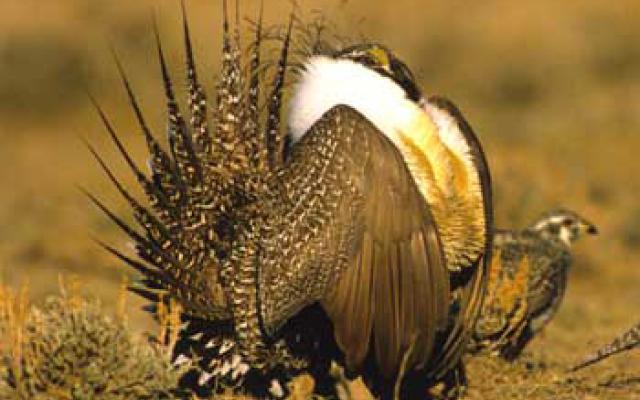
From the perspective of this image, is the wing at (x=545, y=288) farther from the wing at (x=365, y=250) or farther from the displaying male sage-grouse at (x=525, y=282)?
the wing at (x=365, y=250)

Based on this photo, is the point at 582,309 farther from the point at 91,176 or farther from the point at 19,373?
the point at 91,176

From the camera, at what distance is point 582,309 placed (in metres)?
8.22

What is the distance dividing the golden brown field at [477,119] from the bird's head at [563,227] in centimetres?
43

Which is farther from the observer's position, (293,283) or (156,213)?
(156,213)

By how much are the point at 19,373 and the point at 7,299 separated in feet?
0.82

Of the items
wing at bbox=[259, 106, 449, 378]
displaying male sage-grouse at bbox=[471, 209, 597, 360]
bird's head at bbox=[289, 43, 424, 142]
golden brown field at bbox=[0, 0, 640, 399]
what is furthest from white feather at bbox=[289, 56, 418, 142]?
displaying male sage-grouse at bbox=[471, 209, 597, 360]

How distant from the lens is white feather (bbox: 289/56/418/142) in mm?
4418

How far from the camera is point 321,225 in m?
4.36

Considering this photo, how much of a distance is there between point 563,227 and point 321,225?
148 inches

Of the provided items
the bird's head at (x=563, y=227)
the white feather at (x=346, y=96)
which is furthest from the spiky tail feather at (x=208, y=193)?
the bird's head at (x=563, y=227)

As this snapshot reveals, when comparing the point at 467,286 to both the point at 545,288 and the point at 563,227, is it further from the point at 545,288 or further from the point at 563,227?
the point at 563,227

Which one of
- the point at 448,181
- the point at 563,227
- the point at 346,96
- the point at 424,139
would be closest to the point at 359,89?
the point at 346,96

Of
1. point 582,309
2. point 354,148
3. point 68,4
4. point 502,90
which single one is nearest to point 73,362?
point 354,148

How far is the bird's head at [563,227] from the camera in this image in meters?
7.77
